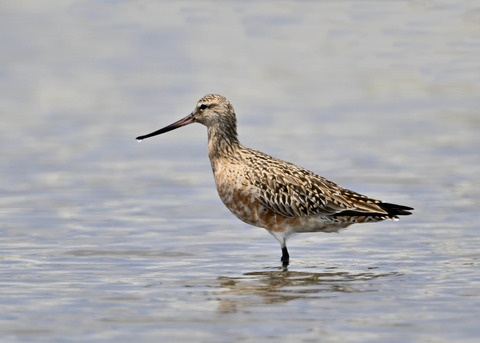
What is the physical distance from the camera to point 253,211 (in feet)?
41.7

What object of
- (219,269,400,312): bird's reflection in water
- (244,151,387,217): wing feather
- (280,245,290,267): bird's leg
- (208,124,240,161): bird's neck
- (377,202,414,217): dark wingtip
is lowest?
(219,269,400,312): bird's reflection in water

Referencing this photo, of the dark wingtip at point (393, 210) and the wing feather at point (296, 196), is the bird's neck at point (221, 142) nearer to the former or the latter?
the wing feather at point (296, 196)

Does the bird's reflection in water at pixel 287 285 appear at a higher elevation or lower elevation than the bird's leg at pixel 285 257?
lower

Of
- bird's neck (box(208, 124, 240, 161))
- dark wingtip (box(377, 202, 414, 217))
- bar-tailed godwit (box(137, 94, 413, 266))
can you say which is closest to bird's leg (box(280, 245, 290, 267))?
bar-tailed godwit (box(137, 94, 413, 266))

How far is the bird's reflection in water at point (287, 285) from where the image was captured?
10430 mm

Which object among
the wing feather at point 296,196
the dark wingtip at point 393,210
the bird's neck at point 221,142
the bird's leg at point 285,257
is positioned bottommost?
the bird's leg at point 285,257

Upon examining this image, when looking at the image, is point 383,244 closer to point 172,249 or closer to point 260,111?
point 172,249

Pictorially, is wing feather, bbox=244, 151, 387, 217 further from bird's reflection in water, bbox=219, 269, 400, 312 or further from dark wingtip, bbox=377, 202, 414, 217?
bird's reflection in water, bbox=219, 269, 400, 312

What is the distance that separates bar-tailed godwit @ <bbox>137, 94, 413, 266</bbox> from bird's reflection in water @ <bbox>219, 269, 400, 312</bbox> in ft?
3.07

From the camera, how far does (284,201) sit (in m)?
12.7

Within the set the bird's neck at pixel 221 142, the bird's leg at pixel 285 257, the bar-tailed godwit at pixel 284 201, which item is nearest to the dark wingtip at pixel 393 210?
the bar-tailed godwit at pixel 284 201

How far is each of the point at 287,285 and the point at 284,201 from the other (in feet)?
5.72

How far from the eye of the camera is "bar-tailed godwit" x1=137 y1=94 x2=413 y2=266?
12672 mm

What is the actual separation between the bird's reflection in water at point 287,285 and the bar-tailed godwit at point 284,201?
934mm
